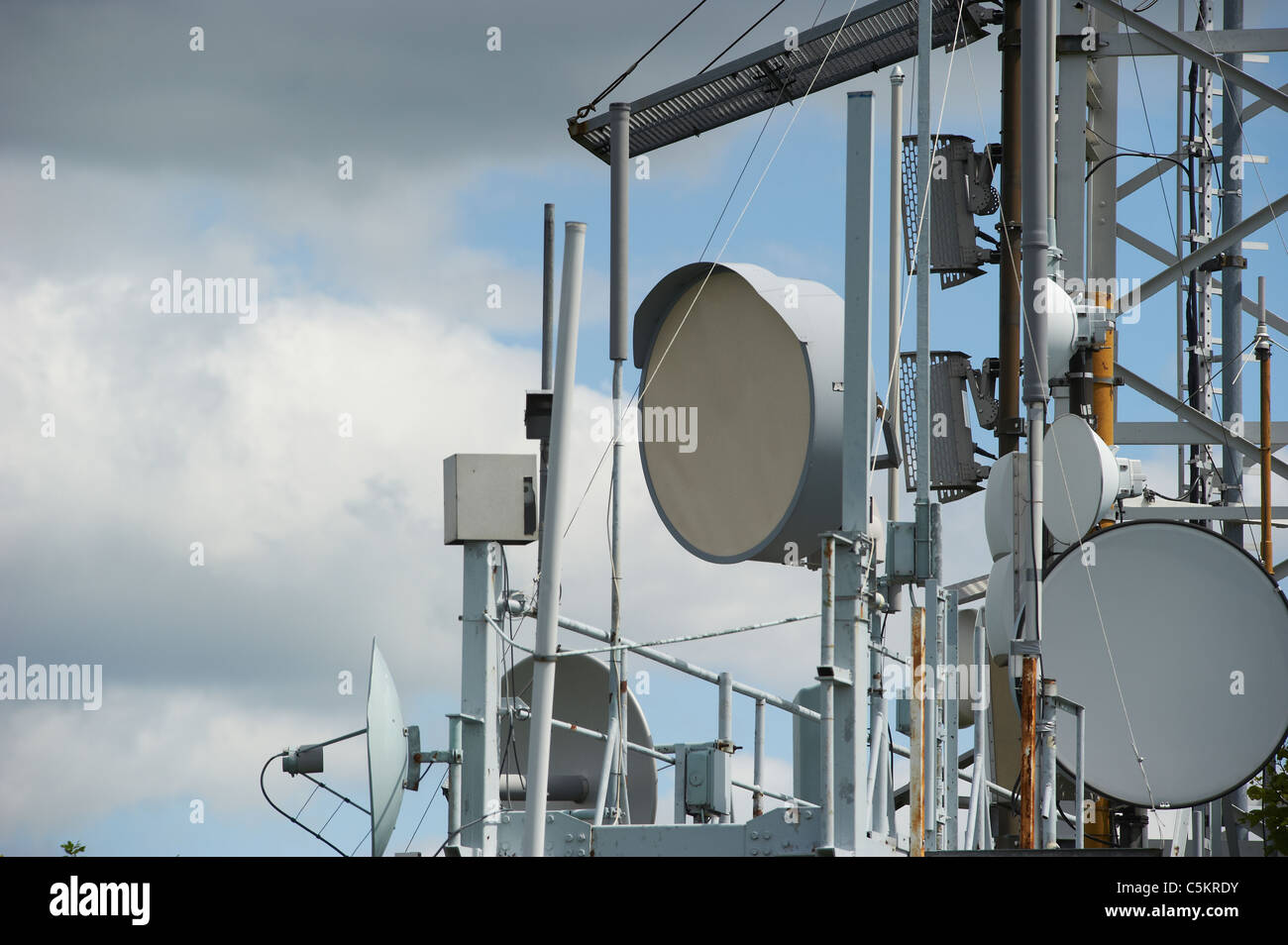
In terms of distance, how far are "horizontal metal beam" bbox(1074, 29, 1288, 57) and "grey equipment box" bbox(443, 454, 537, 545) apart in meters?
13.9

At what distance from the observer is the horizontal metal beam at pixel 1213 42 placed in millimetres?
24641

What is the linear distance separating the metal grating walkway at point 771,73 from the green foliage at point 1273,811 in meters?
11.0

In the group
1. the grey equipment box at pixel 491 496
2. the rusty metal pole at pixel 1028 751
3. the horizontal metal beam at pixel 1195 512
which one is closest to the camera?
the grey equipment box at pixel 491 496

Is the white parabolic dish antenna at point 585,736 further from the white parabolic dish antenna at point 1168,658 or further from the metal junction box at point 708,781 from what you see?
the white parabolic dish antenna at point 1168,658

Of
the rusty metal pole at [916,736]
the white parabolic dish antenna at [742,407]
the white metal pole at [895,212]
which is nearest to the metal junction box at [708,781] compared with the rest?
the rusty metal pole at [916,736]

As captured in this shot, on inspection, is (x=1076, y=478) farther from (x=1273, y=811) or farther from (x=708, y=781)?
(x=1273, y=811)

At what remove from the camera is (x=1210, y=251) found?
77.9 ft

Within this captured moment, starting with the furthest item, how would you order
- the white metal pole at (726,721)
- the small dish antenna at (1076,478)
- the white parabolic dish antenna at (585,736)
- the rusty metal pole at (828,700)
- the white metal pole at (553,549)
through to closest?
the white parabolic dish antenna at (585,736), the small dish antenna at (1076,478), the white metal pole at (726,721), the rusty metal pole at (828,700), the white metal pole at (553,549)

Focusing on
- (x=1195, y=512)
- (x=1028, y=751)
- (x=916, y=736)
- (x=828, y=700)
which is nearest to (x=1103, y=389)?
(x=1028, y=751)

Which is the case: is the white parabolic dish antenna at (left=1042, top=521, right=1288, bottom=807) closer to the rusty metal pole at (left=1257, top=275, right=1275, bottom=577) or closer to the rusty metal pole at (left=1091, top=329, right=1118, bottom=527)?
the rusty metal pole at (left=1091, top=329, right=1118, bottom=527)

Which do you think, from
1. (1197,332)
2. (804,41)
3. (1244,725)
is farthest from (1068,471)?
(1197,332)

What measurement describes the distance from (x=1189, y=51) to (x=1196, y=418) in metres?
5.02

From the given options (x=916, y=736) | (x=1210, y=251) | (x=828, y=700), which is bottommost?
(x=916, y=736)
